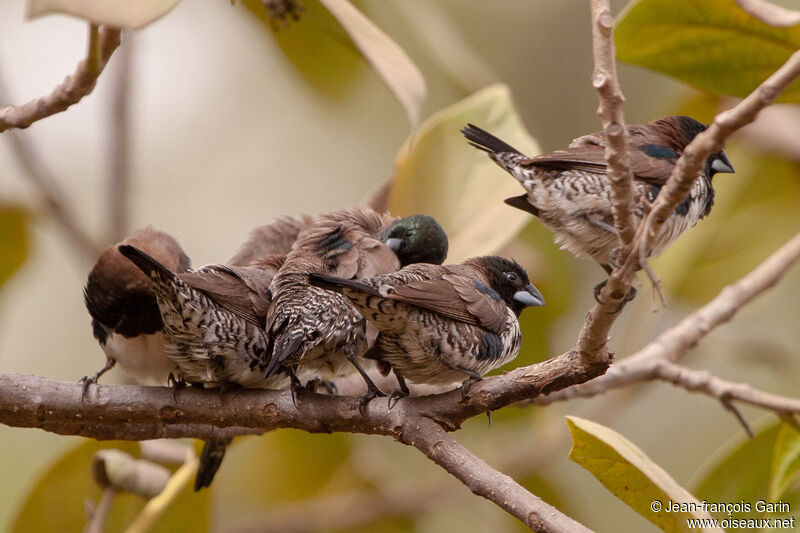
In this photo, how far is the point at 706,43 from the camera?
263 cm

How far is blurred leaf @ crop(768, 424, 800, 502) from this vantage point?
2.38 metres

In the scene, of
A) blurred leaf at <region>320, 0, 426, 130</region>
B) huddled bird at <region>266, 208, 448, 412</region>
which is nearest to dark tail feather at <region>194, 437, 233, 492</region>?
huddled bird at <region>266, 208, 448, 412</region>

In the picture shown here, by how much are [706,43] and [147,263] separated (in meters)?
1.73

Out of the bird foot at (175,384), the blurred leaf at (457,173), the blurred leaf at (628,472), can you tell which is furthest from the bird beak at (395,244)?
the blurred leaf at (628,472)

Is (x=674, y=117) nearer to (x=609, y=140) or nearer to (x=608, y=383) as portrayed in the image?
(x=608, y=383)

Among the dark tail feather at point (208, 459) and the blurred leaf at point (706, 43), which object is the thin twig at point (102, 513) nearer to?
the dark tail feather at point (208, 459)

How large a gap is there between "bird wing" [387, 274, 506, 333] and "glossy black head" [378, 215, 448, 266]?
0.22 meters

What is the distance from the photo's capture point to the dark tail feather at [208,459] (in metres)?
2.80

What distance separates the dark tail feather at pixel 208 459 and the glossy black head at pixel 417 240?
0.83 meters

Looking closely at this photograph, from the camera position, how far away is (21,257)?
137 inches

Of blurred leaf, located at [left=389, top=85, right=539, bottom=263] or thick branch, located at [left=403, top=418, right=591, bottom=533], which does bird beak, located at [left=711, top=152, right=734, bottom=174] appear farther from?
thick branch, located at [left=403, top=418, right=591, bottom=533]

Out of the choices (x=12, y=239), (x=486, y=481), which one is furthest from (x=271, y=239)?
(x=486, y=481)

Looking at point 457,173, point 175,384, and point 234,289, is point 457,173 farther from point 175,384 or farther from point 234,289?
point 175,384

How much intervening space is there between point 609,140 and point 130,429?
5.34 feet
